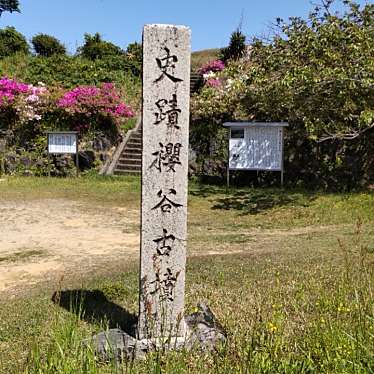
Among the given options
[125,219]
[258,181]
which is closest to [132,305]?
[125,219]

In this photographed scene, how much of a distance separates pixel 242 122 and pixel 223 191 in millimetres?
2257

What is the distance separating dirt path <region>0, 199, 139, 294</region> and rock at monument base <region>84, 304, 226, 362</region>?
8.19 ft

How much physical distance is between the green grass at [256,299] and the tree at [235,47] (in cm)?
1206

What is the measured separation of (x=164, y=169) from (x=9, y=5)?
106 ft

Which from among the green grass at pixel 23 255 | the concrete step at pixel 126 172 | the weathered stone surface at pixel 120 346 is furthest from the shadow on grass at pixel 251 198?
the weathered stone surface at pixel 120 346

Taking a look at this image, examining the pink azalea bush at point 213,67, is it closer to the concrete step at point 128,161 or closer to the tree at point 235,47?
the tree at point 235,47

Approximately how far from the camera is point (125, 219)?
10.1 meters

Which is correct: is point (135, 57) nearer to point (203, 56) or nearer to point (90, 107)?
point (203, 56)

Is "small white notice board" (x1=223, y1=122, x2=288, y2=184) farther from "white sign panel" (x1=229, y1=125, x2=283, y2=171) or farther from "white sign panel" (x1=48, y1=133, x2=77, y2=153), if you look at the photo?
"white sign panel" (x1=48, y1=133, x2=77, y2=153)

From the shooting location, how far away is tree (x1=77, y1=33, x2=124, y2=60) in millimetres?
24422

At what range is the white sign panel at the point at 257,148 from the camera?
1379cm

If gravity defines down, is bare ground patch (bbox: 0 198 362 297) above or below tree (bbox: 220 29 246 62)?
below

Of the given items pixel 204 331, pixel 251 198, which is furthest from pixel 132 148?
pixel 204 331

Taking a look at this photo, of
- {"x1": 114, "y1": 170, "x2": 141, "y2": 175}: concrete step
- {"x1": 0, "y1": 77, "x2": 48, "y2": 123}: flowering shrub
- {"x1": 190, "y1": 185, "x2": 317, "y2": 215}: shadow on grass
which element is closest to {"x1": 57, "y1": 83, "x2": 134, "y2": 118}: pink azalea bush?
{"x1": 0, "y1": 77, "x2": 48, "y2": 123}: flowering shrub
